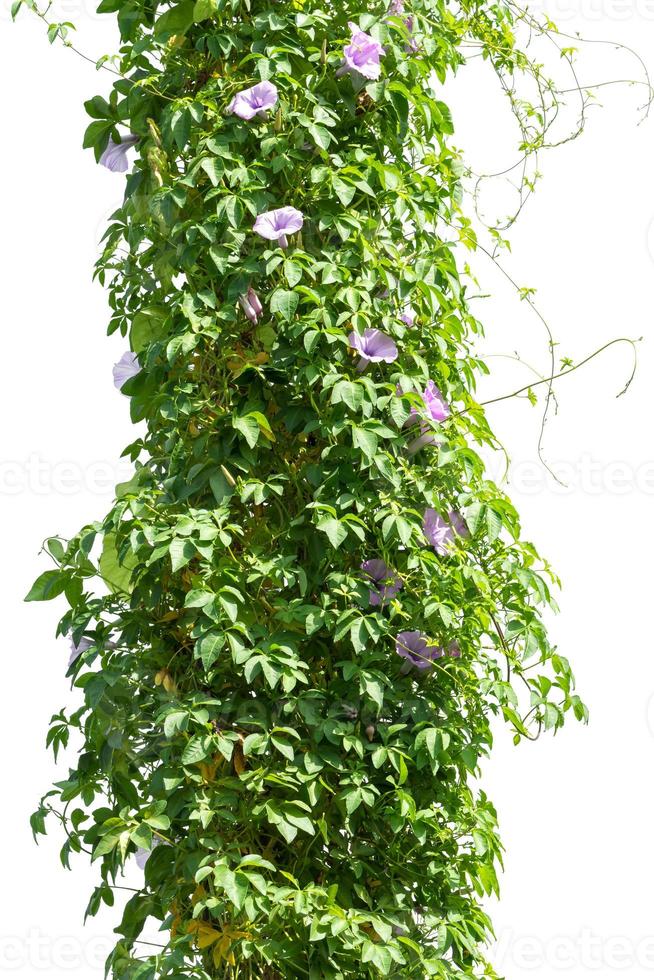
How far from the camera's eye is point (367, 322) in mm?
3396

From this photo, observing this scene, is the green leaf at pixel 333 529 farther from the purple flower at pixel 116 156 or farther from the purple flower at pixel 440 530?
the purple flower at pixel 116 156

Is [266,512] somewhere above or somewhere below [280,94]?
below

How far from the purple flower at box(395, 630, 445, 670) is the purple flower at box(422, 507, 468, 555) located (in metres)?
0.20

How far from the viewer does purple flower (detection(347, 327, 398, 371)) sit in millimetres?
3430

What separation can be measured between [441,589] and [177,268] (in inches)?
37.9

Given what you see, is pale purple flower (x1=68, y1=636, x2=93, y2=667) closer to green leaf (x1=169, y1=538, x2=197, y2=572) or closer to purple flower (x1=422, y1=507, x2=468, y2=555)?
green leaf (x1=169, y1=538, x2=197, y2=572)

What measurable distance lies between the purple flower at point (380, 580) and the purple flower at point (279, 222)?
0.76 m

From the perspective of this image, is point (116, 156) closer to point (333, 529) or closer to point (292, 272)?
point (292, 272)

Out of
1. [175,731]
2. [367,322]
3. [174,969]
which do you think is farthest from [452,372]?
[174,969]

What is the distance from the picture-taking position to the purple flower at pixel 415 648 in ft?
11.3

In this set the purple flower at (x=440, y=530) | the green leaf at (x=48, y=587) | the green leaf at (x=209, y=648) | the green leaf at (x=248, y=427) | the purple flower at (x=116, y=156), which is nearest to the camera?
the green leaf at (x=209, y=648)

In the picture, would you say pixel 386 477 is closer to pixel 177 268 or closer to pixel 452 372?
pixel 452 372

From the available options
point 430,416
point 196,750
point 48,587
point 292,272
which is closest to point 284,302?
point 292,272

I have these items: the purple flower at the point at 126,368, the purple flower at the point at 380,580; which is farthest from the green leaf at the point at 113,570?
the purple flower at the point at 380,580
